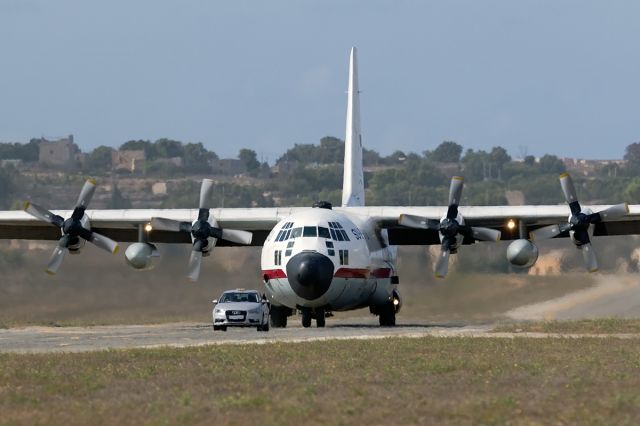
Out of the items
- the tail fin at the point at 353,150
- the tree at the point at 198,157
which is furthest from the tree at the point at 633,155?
the tail fin at the point at 353,150

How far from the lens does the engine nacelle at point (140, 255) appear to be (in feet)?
137

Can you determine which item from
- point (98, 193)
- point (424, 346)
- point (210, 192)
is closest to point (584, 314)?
point (210, 192)

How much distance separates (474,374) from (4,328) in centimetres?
2599

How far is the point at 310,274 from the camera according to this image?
3684cm

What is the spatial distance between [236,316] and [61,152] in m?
127

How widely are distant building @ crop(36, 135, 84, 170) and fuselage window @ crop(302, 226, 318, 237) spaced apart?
122 meters

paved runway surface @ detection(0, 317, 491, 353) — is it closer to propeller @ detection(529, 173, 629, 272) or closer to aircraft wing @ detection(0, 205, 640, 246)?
propeller @ detection(529, 173, 629, 272)

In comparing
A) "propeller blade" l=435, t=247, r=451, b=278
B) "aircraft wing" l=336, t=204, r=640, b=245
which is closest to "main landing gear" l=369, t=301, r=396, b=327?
"aircraft wing" l=336, t=204, r=640, b=245

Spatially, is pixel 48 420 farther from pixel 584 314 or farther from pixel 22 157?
pixel 22 157

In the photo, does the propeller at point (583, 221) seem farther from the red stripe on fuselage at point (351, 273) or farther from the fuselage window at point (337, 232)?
the fuselage window at point (337, 232)

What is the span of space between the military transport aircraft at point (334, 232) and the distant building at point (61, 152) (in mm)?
112429

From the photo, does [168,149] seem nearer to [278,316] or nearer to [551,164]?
[551,164]

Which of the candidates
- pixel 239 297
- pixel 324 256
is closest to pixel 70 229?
pixel 239 297

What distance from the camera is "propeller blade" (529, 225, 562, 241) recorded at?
40.5 meters
